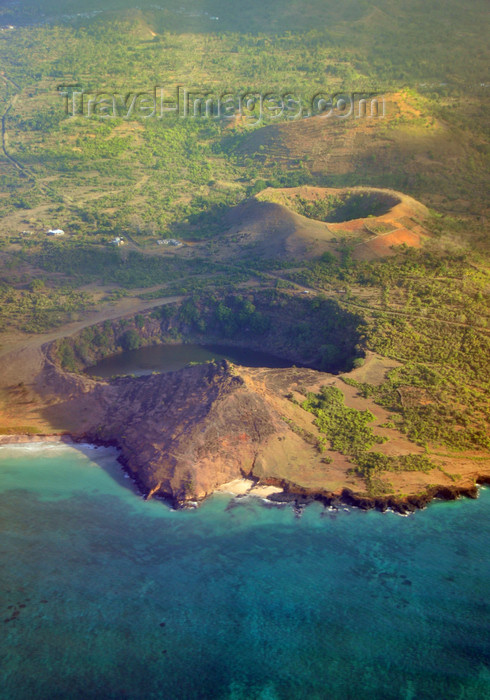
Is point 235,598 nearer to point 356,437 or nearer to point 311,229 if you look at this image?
point 356,437

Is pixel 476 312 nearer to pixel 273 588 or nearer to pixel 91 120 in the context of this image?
pixel 273 588

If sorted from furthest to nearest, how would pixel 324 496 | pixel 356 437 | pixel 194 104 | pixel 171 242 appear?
pixel 194 104 < pixel 171 242 < pixel 356 437 < pixel 324 496

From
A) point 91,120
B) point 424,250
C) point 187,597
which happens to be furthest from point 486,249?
point 91,120

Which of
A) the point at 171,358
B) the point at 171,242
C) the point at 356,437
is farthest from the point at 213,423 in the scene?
the point at 171,242

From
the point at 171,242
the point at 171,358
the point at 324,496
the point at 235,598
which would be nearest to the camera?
the point at 235,598

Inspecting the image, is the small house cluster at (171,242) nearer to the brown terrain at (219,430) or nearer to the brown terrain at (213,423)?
the brown terrain at (213,423)

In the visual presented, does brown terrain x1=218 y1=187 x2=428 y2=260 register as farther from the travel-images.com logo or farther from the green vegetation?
the travel-images.com logo

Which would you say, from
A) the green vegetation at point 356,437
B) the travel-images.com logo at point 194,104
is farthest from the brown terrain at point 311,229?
the travel-images.com logo at point 194,104
